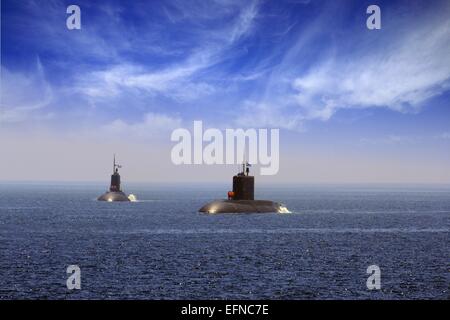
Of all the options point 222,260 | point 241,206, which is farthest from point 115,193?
point 222,260

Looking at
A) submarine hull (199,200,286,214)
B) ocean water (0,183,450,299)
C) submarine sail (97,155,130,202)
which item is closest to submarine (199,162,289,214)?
submarine hull (199,200,286,214)

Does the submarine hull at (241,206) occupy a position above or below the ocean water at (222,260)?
above

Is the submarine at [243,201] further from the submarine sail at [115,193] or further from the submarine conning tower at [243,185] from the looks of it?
the submarine sail at [115,193]

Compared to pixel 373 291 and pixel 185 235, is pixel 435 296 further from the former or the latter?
pixel 185 235

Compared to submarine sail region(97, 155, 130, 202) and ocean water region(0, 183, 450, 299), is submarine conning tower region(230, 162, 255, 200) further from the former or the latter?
submarine sail region(97, 155, 130, 202)

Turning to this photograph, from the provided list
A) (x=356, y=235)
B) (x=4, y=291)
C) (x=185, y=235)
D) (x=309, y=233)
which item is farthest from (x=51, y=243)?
(x=356, y=235)

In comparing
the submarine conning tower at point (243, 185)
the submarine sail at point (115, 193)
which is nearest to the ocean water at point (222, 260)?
the submarine conning tower at point (243, 185)
